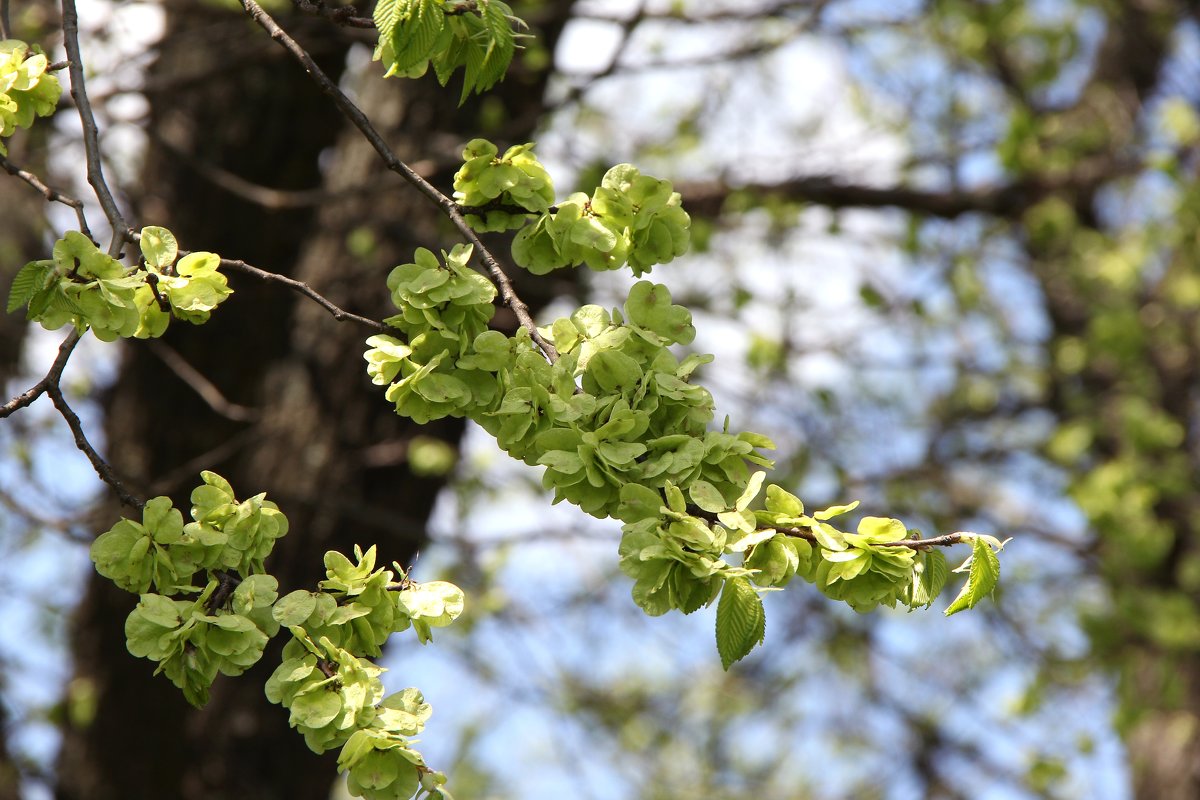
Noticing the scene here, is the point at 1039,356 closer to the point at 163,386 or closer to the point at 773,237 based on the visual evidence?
the point at 773,237

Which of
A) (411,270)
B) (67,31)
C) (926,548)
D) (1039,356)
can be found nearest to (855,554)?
(926,548)

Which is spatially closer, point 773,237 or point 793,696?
point 773,237

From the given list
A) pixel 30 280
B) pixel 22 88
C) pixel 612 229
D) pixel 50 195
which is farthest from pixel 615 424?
pixel 22 88

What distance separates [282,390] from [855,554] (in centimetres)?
337

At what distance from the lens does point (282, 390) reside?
4.39 m

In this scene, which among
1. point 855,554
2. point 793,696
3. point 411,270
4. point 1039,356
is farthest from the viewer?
point 1039,356

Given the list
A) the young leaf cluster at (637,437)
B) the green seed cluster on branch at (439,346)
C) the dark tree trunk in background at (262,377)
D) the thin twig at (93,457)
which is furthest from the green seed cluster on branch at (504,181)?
the dark tree trunk in background at (262,377)

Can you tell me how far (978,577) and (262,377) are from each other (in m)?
3.52

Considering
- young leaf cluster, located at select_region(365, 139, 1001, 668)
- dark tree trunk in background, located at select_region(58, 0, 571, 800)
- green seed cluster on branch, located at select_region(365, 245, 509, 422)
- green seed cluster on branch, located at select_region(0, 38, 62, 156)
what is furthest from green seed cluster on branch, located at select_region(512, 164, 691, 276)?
dark tree trunk in background, located at select_region(58, 0, 571, 800)

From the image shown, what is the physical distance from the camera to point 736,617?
135 cm

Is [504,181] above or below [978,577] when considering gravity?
above

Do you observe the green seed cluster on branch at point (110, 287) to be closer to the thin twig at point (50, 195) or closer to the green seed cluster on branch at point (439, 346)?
→ the thin twig at point (50, 195)

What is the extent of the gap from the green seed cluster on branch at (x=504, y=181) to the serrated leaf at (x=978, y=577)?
2.38 ft

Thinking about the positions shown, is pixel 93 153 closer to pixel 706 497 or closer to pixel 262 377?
pixel 706 497
